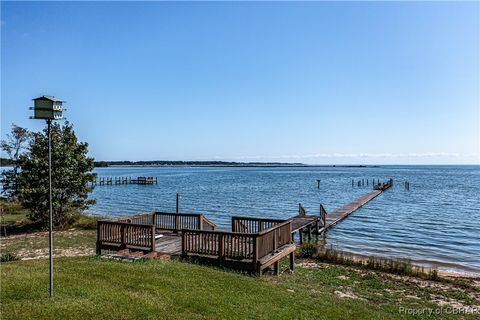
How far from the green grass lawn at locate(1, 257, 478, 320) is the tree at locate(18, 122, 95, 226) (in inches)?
486

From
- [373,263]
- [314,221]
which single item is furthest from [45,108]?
[314,221]

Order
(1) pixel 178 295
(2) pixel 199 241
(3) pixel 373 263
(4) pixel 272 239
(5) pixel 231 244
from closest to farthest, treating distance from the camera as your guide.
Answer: (1) pixel 178 295, (5) pixel 231 244, (2) pixel 199 241, (4) pixel 272 239, (3) pixel 373 263

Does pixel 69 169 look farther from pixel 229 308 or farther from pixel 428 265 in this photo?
pixel 428 265

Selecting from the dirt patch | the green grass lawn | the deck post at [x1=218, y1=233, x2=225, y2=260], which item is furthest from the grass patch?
the deck post at [x1=218, y1=233, x2=225, y2=260]

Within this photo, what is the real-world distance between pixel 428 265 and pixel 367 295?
816 centimetres

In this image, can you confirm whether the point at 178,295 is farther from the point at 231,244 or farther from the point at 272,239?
the point at 272,239

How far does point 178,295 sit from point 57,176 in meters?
17.4

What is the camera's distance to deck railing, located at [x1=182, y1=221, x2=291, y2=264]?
1113 cm

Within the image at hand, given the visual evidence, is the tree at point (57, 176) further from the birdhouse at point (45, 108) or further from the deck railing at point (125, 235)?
the birdhouse at point (45, 108)

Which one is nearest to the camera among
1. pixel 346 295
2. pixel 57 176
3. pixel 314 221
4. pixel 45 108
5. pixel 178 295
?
pixel 45 108

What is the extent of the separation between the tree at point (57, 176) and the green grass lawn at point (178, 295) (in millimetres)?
12356

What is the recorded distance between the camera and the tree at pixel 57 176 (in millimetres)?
21188

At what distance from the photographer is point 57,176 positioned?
2189 cm

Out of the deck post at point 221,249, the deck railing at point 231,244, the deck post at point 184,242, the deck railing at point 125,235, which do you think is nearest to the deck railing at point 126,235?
the deck railing at point 125,235
